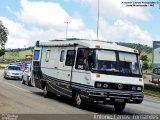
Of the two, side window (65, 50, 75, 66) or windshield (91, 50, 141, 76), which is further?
side window (65, 50, 75, 66)

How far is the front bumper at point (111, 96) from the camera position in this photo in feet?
56.5

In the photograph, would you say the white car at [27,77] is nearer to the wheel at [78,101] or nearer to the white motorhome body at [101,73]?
the white motorhome body at [101,73]

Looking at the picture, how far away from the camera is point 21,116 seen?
14359mm

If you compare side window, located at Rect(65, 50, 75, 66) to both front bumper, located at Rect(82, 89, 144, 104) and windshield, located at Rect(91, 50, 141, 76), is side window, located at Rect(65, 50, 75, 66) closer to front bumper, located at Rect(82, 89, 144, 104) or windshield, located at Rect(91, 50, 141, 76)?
windshield, located at Rect(91, 50, 141, 76)

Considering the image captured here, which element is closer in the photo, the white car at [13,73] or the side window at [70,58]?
the side window at [70,58]

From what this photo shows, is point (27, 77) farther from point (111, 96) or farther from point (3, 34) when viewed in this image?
point (3, 34)

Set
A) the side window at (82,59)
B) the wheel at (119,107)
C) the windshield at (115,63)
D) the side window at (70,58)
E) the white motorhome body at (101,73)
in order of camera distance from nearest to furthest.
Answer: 1. the white motorhome body at (101,73)
2. the windshield at (115,63)
3. the side window at (82,59)
4. the wheel at (119,107)
5. the side window at (70,58)

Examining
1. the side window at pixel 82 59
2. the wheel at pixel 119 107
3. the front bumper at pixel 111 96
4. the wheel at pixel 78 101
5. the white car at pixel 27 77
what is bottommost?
the wheel at pixel 119 107

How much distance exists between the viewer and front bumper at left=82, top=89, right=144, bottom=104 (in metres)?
17.2

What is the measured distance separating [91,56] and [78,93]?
5.91 ft

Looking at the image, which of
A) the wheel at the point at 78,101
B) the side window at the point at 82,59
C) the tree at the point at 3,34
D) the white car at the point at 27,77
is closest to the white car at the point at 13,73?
the white car at the point at 27,77

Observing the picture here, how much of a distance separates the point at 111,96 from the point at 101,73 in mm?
965

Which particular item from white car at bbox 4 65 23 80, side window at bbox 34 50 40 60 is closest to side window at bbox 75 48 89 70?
side window at bbox 34 50 40 60

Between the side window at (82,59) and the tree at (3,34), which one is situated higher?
the tree at (3,34)
